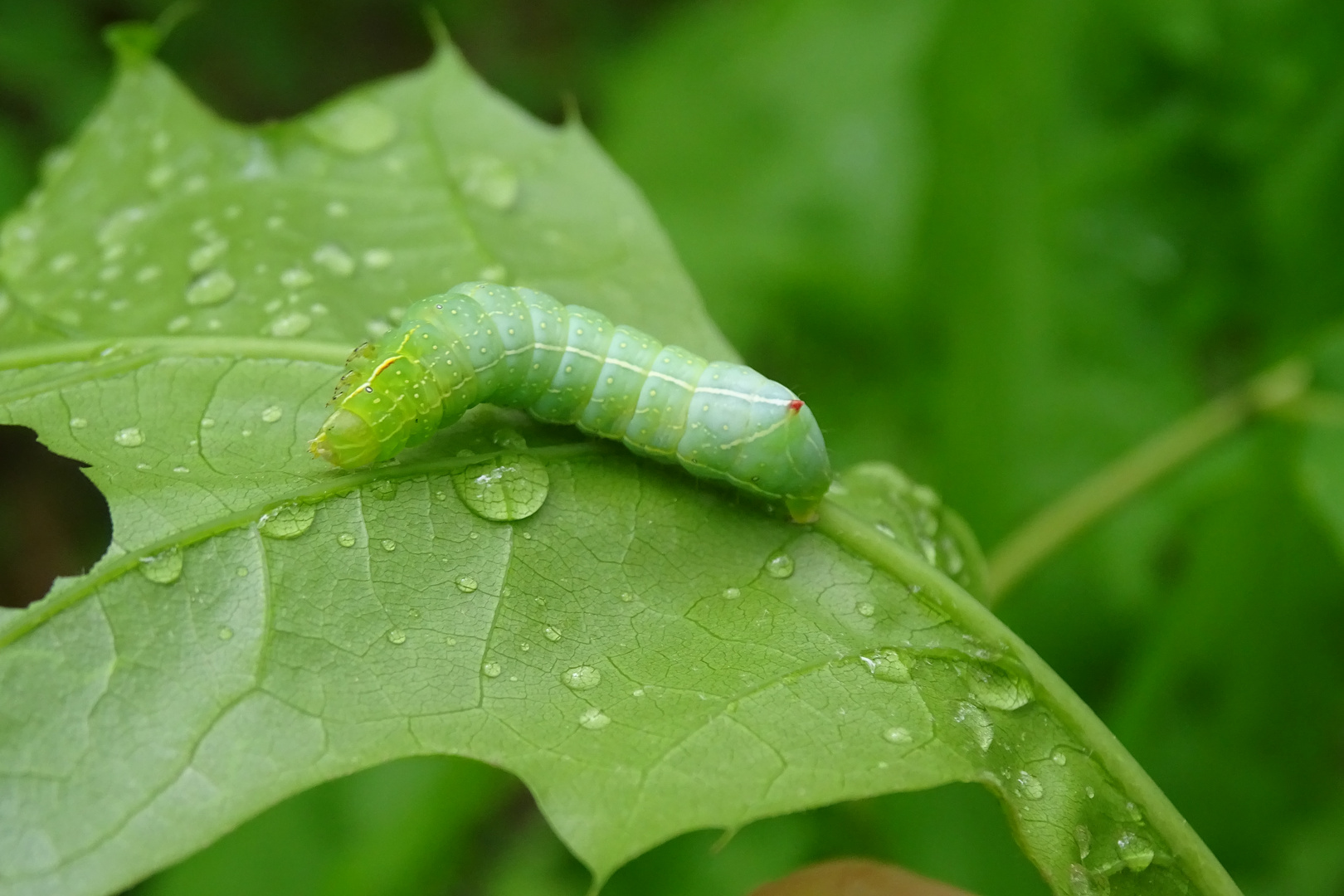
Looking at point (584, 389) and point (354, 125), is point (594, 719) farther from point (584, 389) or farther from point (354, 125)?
point (354, 125)

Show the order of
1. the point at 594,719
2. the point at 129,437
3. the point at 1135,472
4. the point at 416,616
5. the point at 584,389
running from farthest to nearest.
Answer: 1. the point at 1135,472
2. the point at 584,389
3. the point at 129,437
4. the point at 416,616
5. the point at 594,719

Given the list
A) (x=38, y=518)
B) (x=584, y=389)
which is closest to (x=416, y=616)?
(x=584, y=389)

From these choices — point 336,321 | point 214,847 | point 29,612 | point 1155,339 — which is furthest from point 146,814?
point 1155,339

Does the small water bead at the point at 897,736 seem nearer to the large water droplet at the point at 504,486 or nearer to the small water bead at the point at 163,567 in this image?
the large water droplet at the point at 504,486

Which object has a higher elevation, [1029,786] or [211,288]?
[1029,786]

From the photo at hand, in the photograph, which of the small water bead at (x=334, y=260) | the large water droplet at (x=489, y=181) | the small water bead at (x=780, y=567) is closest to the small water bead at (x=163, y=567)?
the small water bead at (x=334, y=260)

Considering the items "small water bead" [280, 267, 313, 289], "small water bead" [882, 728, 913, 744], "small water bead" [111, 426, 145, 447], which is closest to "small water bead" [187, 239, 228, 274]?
"small water bead" [280, 267, 313, 289]

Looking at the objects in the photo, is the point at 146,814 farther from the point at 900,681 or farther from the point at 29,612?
the point at 900,681
